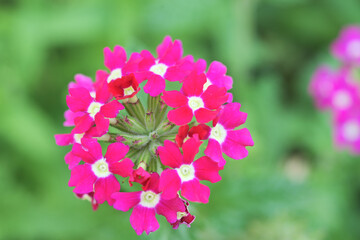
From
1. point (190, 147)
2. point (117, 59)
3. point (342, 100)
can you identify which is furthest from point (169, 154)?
point (342, 100)

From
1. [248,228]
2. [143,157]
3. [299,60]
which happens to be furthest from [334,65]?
[143,157]

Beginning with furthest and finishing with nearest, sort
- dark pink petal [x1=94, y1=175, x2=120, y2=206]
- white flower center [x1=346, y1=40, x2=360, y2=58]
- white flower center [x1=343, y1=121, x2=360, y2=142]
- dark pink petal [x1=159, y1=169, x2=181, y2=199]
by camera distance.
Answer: white flower center [x1=346, y1=40, x2=360, y2=58] < white flower center [x1=343, y1=121, x2=360, y2=142] < dark pink petal [x1=94, y1=175, x2=120, y2=206] < dark pink petal [x1=159, y1=169, x2=181, y2=199]

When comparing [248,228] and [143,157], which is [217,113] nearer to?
[143,157]

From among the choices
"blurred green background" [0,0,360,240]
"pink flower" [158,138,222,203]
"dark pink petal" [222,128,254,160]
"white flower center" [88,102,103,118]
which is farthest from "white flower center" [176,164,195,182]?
"blurred green background" [0,0,360,240]

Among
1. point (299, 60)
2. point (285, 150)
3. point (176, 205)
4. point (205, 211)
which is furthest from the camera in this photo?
point (299, 60)

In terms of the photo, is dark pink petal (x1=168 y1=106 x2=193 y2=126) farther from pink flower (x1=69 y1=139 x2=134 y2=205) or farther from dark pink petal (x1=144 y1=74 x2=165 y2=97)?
pink flower (x1=69 y1=139 x2=134 y2=205)

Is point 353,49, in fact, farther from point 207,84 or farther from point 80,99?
point 80,99

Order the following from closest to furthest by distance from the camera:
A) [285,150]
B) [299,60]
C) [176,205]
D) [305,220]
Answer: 1. [176,205]
2. [305,220]
3. [285,150]
4. [299,60]
